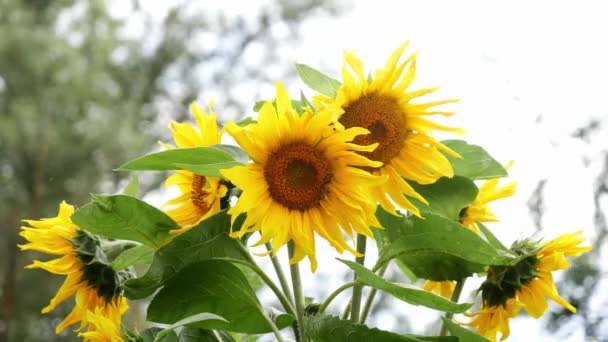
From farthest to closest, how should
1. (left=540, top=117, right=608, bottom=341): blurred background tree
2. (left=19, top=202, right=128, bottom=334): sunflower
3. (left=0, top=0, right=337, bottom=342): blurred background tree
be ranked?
(left=0, top=0, right=337, bottom=342): blurred background tree
(left=540, top=117, right=608, bottom=341): blurred background tree
(left=19, top=202, right=128, bottom=334): sunflower

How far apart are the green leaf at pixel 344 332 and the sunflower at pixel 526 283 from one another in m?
0.12

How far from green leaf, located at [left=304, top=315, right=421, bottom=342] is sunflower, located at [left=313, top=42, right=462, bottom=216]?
2.6 inches

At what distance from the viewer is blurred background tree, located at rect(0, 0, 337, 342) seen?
3.66 metres

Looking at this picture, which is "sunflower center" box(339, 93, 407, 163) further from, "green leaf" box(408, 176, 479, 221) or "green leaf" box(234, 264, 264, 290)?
"green leaf" box(234, 264, 264, 290)

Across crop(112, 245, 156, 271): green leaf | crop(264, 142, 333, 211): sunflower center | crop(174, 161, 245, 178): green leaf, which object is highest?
crop(174, 161, 245, 178): green leaf

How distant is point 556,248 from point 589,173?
207cm

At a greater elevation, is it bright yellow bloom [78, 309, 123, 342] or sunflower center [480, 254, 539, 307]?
bright yellow bloom [78, 309, 123, 342]

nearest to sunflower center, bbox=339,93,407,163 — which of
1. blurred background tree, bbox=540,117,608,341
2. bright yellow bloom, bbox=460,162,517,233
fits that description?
bright yellow bloom, bbox=460,162,517,233

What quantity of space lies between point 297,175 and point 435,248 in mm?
99

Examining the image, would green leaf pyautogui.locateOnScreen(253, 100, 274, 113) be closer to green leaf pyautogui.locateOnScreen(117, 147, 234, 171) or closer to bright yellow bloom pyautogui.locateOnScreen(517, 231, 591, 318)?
green leaf pyautogui.locateOnScreen(117, 147, 234, 171)

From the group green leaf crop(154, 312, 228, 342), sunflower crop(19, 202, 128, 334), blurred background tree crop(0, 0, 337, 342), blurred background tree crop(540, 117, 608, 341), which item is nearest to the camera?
green leaf crop(154, 312, 228, 342)

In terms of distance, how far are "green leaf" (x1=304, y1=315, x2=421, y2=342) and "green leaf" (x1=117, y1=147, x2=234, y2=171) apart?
10 cm

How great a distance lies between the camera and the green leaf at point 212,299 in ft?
1.45

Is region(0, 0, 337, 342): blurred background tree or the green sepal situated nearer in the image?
the green sepal
